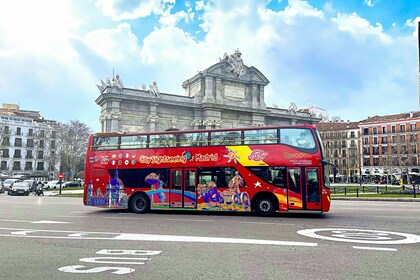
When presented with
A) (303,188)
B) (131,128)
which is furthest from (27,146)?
(303,188)

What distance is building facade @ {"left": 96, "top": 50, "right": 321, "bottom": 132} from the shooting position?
40188 millimetres

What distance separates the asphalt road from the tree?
183 feet

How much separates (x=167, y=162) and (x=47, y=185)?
137 ft

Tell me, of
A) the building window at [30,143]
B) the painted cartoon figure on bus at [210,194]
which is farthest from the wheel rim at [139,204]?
the building window at [30,143]

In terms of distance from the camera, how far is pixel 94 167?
54.1ft

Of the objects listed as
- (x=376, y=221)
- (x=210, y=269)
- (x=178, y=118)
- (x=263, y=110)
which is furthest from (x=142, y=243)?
(x=263, y=110)

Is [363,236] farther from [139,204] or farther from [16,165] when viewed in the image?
[16,165]

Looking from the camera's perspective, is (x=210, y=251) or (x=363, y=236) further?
(x=363, y=236)

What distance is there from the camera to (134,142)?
52.8 ft

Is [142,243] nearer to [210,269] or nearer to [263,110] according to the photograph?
[210,269]

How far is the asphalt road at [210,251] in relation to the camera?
5598 mm

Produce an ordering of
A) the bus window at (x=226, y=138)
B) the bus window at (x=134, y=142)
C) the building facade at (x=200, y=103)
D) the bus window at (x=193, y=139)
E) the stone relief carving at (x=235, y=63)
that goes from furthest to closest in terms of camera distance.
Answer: the stone relief carving at (x=235, y=63) → the building facade at (x=200, y=103) → the bus window at (x=134, y=142) → the bus window at (x=193, y=139) → the bus window at (x=226, y=138)

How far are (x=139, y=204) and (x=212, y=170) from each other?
3998 mm

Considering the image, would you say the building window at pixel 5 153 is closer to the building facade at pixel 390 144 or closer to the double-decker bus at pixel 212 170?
the double-decker bus at pixel 212 170
